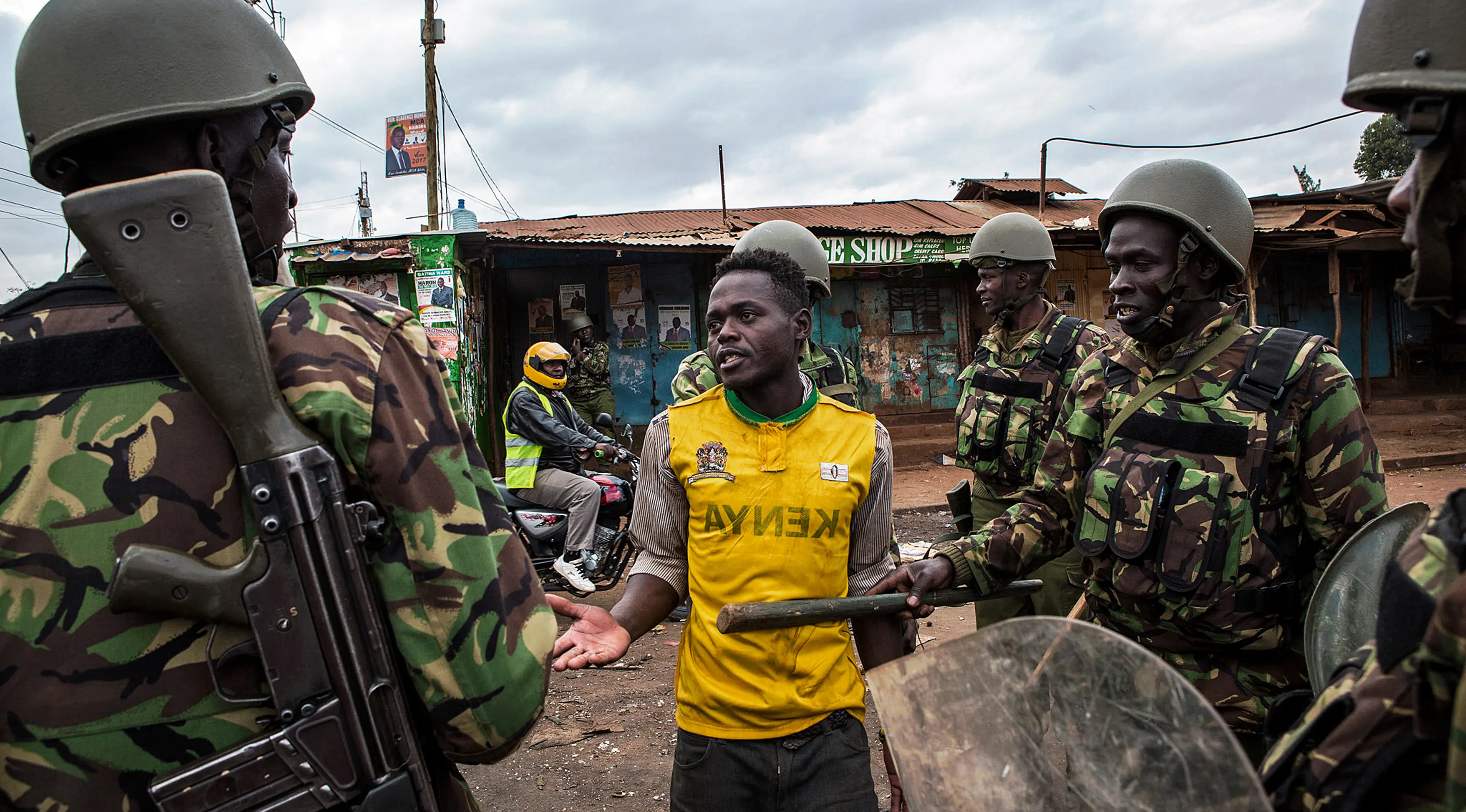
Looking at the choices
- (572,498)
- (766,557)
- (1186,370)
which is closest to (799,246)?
Result: (1186,370)

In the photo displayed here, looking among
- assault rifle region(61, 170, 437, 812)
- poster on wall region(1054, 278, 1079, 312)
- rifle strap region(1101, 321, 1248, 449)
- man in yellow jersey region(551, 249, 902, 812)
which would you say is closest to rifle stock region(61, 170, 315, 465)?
assault rifle region(61, 170, 437, 812)

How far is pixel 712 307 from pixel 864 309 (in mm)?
10751

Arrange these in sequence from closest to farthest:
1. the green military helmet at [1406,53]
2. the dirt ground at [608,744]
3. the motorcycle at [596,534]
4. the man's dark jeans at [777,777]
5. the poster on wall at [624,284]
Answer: the green military helmet at [1406,53] → the man's dark jeans at [777,777] → the dirt ground at [608,744] → the motorcycle at [596,534] → the poster on wall at [624,284]

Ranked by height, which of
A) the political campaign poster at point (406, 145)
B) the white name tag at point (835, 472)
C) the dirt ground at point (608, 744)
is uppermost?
the political campaign poster at point (406, 145)

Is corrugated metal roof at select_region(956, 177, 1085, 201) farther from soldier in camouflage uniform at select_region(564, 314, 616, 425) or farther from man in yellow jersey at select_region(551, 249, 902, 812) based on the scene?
man in yellow jersey at select_region(551, 249, 902, 812)

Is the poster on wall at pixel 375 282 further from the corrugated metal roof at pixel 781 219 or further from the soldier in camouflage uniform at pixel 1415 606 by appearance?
the soldier in camouflage uniform at pixel 1415 606

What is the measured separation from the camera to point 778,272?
2.39 m

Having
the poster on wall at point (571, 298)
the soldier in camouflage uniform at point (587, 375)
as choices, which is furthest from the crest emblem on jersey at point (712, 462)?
the poster on wall at point (571, 298)

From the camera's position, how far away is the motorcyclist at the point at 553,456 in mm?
6258

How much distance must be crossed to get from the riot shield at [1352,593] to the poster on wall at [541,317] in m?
10.9

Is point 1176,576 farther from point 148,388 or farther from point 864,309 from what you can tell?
point 864,309

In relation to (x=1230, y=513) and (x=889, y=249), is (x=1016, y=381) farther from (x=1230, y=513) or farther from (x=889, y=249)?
(x=889, y=249)

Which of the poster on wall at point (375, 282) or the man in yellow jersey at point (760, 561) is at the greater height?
the poster on wall at point (375, 282)

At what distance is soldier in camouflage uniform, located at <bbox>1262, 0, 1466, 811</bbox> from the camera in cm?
87
